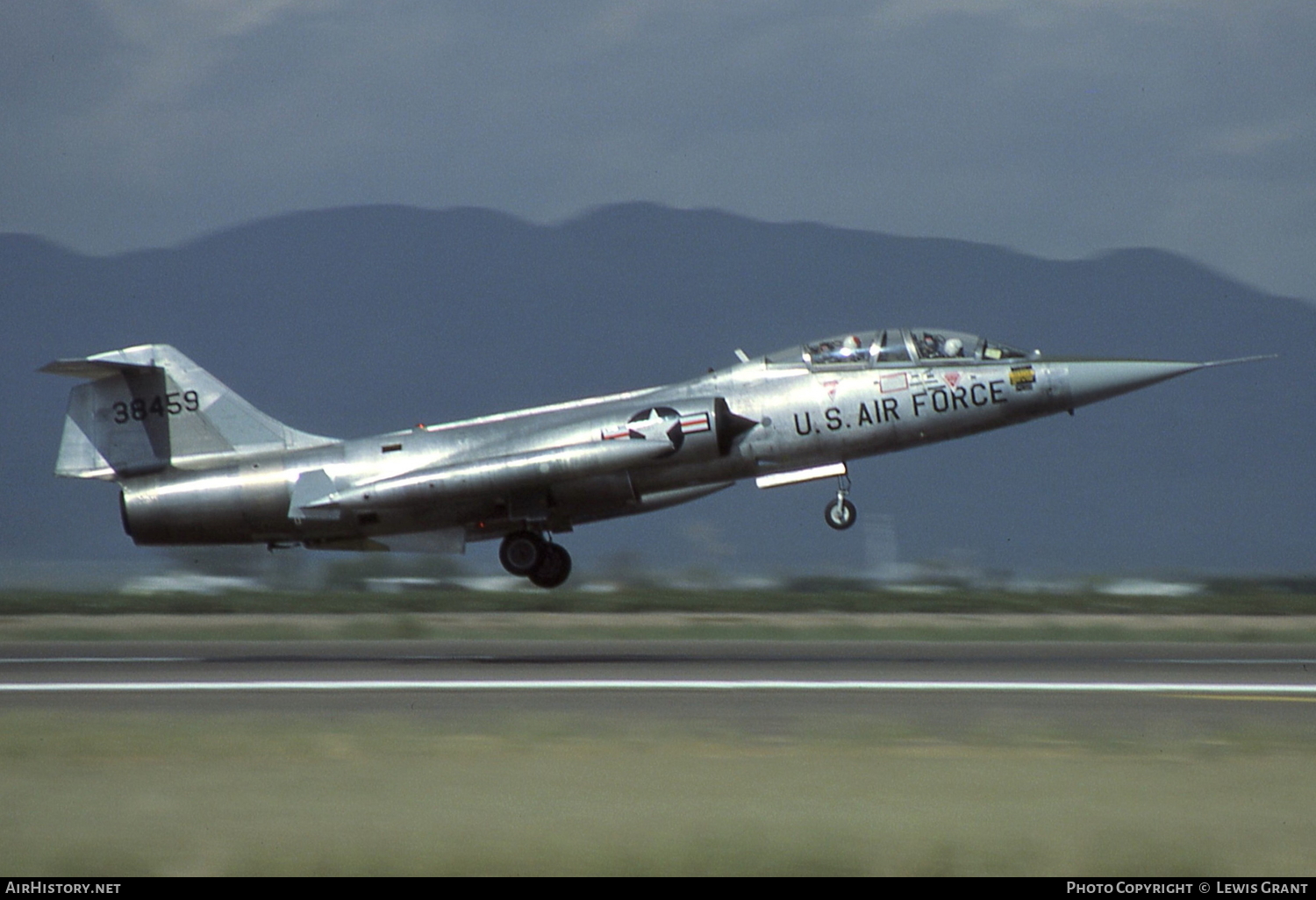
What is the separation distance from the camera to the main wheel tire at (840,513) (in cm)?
2047

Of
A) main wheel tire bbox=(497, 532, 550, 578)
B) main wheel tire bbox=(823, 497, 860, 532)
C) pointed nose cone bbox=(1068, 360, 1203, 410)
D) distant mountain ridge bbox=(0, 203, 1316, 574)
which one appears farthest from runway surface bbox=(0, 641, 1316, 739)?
distant mountain ridge bbox=(0, 203, 1316, 574)

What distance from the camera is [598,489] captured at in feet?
69.5

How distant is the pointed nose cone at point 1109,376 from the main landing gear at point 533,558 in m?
7.01

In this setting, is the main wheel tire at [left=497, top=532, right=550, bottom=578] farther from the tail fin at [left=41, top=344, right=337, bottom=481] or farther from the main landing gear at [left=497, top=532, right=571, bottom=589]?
the tail fin at [left=41, top=344, right=337, bottom=481]

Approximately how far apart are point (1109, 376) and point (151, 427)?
12.7m

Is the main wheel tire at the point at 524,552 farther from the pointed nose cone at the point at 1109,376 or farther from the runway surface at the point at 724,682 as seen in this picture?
the pointed nose cone at the point at 1109,376

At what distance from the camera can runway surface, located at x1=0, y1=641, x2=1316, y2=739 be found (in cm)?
1437

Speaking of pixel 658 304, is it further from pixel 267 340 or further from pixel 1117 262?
pixel 1117 262

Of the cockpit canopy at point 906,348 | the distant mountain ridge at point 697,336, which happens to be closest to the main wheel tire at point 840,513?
the cockpit canopy at point 906,348

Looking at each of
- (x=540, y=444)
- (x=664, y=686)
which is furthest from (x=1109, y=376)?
(x=664, y=686)

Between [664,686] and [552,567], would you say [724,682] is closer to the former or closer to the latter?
[664,686]

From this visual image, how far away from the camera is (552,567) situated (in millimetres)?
21688
